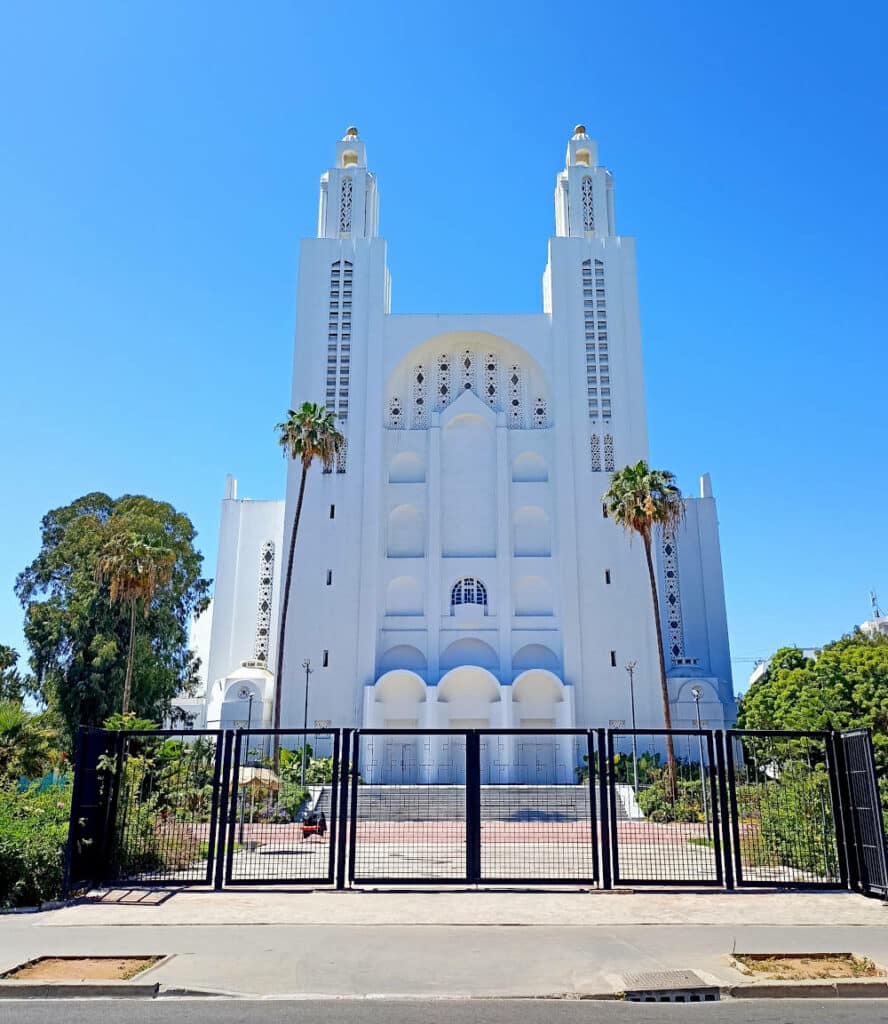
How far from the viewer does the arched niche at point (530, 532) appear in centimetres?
4238

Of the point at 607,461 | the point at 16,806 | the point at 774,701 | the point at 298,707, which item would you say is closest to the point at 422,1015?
the point at 16,806

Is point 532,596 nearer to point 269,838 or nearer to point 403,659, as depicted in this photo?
point 403,659

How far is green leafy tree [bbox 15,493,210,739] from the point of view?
3689 cm

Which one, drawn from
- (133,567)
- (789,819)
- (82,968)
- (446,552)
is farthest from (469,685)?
(82,968)

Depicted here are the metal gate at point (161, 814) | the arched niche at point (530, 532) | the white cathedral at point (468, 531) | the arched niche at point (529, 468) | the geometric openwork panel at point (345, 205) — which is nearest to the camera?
the metal gate at point (161, 814)

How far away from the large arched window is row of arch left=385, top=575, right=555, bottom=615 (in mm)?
57

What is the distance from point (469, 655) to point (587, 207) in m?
24.2

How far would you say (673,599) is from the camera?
44.8 meters

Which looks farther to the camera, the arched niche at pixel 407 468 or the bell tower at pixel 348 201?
→ the bell tower at pixel 348 201

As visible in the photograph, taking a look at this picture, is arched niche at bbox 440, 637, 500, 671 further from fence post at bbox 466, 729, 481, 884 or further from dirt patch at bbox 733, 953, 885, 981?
dirt patch at bbox 733, 953, 885, 981

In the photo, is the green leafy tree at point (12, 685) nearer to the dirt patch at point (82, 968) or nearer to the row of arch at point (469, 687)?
the row of arch at point (469, 687)

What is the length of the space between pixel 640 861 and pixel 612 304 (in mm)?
35625

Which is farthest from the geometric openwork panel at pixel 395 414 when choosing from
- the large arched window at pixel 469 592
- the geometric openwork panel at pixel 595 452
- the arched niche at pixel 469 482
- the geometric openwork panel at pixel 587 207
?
the geometric openwork panel at pixel 587 207

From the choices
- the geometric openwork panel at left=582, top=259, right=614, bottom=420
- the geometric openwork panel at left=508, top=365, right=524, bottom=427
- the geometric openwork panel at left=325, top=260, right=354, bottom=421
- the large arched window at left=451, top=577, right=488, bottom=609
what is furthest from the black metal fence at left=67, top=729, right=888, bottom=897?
the geometric openwork panel at left=508, top=365, right=524, bottom=427
